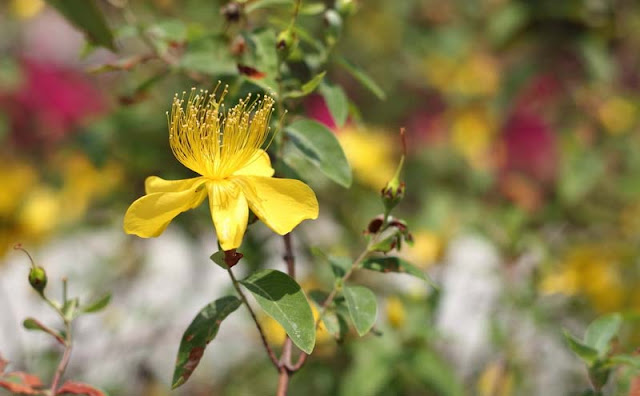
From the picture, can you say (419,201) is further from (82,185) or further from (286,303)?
(286,303)

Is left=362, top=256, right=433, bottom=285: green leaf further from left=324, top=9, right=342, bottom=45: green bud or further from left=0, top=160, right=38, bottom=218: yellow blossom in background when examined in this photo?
left=0, top=160, right=38, bottom=218: yellow blossom in background

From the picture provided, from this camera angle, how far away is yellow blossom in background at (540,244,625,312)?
59.5 inches

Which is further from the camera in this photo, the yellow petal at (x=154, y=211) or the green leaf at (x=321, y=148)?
the green leaf at (x=321, y=148)

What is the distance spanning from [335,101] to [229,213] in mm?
201

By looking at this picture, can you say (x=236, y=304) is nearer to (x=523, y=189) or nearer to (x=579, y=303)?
(x=579, y=303)

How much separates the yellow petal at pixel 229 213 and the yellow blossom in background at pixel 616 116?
1313 millimetres

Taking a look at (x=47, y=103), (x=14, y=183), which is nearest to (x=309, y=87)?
(x=14, y=183)

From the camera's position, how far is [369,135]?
1.80 meters

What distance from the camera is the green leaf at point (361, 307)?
2.05 ft

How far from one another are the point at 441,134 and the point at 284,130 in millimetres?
1437

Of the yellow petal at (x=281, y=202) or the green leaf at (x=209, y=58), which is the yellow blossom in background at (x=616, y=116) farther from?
the yellow petal at (x=281, y=202)

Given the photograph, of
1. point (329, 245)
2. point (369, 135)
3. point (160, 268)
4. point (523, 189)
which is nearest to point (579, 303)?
point (523, 189)

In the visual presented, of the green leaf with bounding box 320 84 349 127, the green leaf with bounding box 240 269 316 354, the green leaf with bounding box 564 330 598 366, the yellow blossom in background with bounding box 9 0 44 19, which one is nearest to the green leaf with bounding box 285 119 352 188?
the green leaf with bounding box 320 84 349 127

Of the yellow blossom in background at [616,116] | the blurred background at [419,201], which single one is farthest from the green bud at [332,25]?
the yellow blossom in background at [616,116]
